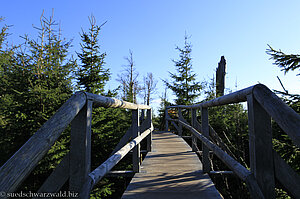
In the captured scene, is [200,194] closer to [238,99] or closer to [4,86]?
[238,99]

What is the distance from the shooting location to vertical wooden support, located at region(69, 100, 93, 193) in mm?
1470

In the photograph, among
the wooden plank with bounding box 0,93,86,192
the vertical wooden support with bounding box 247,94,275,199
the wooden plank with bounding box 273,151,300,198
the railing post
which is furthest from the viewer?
the railing post

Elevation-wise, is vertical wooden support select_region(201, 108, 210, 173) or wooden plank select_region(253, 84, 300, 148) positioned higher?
wooden plank select_region(253, 84, 300, 148)

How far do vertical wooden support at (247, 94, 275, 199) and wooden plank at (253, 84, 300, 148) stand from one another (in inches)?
5.7

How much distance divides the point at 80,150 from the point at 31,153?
614 millimetres

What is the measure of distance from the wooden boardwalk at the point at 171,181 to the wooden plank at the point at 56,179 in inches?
45.3

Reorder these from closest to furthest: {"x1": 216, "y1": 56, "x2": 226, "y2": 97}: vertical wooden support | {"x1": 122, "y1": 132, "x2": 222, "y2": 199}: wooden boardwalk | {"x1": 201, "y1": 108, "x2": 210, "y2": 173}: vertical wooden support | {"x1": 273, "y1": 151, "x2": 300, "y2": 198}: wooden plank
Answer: {"x1": 273, "y1": 151, "x2": 300, "y2": 198}: wooden plank → {"x1": 122, "y1": 132, "x2": 222, "y2": 199}: wooden boardwalk → {"x1": 201, "y1": 108, "x2": 210, "y2": 173}: vertical wooden support → {"x1": 216, "y1": 56, "x2": 226, "y2": 97}: vertical wooden support

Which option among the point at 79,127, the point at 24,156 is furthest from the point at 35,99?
the point at 24,156

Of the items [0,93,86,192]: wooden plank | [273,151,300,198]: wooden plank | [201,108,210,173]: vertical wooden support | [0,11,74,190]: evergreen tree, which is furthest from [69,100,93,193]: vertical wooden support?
[0,11,74,190]: evergreen tree

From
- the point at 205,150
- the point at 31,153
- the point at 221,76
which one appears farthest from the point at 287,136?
the point at 221,76

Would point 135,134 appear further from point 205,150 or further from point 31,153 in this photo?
point 31,153

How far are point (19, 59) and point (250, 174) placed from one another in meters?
7.84

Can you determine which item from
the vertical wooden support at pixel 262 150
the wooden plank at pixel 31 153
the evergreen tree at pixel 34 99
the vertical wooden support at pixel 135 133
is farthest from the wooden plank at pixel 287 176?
the evergreen tree at pixel 34 99

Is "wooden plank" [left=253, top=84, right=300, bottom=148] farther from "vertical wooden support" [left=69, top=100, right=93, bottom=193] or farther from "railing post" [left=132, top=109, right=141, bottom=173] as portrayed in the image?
"railing post" [left=132, top=109, right=141, bottom=173]
